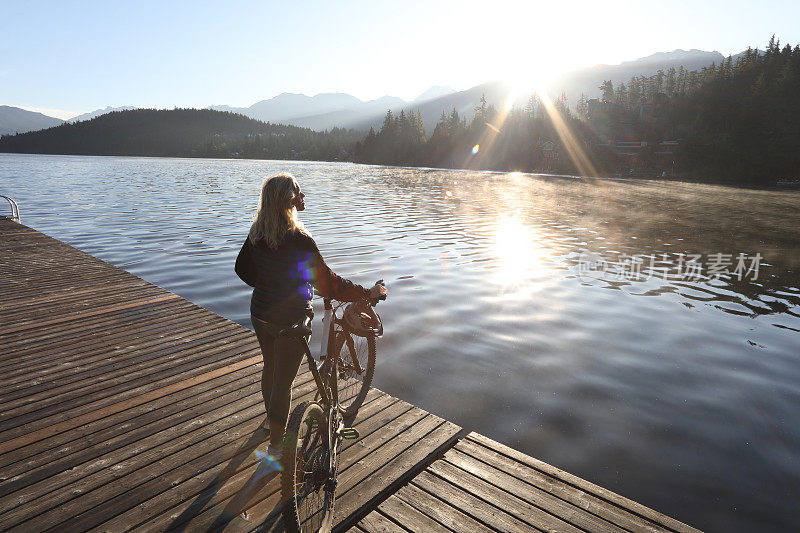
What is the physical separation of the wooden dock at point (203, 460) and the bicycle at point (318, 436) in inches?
16.9

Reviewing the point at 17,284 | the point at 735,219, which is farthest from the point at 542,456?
the point at 735,219

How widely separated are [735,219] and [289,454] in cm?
3841

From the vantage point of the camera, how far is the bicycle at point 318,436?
10.4 feet

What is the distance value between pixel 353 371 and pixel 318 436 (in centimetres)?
167

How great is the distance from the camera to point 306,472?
11.3 ft

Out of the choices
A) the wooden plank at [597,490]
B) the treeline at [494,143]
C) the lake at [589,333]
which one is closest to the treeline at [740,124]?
the treeline at [494,143]

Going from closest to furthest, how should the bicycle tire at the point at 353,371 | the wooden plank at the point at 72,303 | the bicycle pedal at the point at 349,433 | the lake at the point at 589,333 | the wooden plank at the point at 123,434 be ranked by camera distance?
the wooden plank at the point at 123,434, the bicycle pedal at the point at 349,433, the bicycle tire at the point at 353,371, the lake at the point at 589,333, the wooden plank at the point at 72,303

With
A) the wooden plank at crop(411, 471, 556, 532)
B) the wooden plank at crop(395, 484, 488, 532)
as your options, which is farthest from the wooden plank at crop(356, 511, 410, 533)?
the wooden plank at crop(411, 471, 556, 532)

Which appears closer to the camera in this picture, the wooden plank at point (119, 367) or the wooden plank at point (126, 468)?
the wooden plank at point (126, 468)

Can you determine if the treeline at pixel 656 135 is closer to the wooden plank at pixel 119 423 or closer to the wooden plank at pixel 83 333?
the wooden plank at pixel 83 333

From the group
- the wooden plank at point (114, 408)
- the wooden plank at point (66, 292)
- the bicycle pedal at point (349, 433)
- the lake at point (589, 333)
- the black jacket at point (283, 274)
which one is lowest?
the lake at point (589, 333)

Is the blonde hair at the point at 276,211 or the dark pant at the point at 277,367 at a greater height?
the blonde hair at the point at 276,211

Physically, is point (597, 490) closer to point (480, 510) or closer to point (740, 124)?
point (480, 510)

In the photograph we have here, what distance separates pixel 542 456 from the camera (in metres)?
6.02
